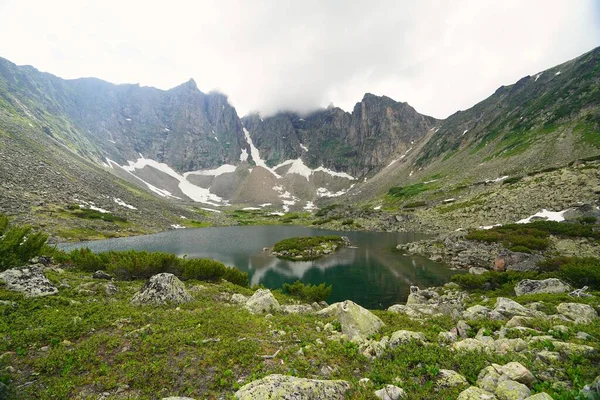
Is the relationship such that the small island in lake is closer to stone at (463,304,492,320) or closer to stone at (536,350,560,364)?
stone at (463,304,492,320)

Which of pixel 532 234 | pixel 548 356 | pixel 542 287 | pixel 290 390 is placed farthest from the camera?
pixel 532 234

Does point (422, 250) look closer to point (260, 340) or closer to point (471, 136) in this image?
point (260, 340)

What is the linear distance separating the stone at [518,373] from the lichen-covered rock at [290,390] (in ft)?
14.2

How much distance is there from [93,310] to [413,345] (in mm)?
14607

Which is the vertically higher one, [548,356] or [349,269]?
[548,356]

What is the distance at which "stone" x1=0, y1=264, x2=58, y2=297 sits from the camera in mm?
13305

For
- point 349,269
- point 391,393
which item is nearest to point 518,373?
point 391,393

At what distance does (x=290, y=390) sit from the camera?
251 inches

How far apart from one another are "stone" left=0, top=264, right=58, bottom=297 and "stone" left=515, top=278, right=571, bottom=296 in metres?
33.9

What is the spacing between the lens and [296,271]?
45.9 meters

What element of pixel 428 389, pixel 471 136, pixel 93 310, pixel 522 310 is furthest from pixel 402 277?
pixel 471 136

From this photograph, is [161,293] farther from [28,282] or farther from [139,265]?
[139,265]

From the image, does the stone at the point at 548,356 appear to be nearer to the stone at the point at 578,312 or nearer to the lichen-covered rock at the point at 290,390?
the lichen-covered rock at the point at 290,390

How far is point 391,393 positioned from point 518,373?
11.0 ft
